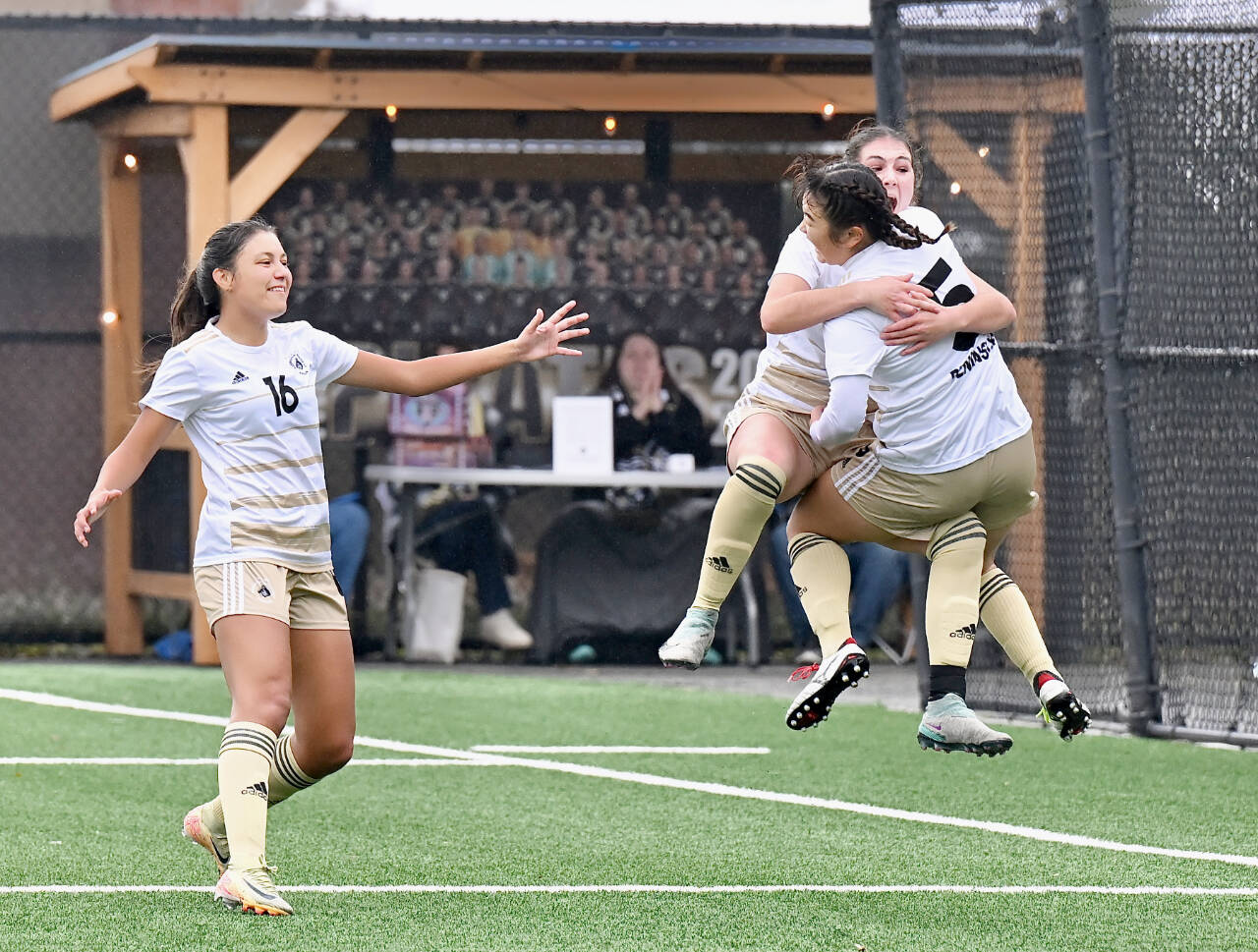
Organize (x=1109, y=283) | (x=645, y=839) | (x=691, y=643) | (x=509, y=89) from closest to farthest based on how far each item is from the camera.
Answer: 1. (x=691, y=643)
2. (x=645, y=839)
3. (x=1109, y=283)
4. (x=509, y=89)

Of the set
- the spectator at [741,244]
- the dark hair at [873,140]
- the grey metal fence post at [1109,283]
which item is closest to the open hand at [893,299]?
the dark hair at [873,140]

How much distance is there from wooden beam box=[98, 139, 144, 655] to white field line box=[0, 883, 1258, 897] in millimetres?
7534

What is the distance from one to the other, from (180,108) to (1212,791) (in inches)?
289

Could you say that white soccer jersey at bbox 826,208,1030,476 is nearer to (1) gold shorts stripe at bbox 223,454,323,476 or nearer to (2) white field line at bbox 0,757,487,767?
(1) gold shorts stripe at bbox 223,454,323,476

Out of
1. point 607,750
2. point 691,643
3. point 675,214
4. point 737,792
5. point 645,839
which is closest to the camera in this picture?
point 691,643

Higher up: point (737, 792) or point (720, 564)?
point (720, 564)

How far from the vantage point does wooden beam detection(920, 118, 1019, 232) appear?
10094 millimetres

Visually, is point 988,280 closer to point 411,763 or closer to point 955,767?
point 955,767

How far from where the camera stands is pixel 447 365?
5777mm

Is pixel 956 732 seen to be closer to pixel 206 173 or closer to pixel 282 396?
pixel 282 396

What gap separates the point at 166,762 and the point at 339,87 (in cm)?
508

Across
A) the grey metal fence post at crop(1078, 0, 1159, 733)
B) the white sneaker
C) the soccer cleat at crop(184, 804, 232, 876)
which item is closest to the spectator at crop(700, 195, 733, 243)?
the white sneaker

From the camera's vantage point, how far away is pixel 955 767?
845cm

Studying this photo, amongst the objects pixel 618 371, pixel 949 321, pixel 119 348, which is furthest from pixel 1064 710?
pixel 119 348
